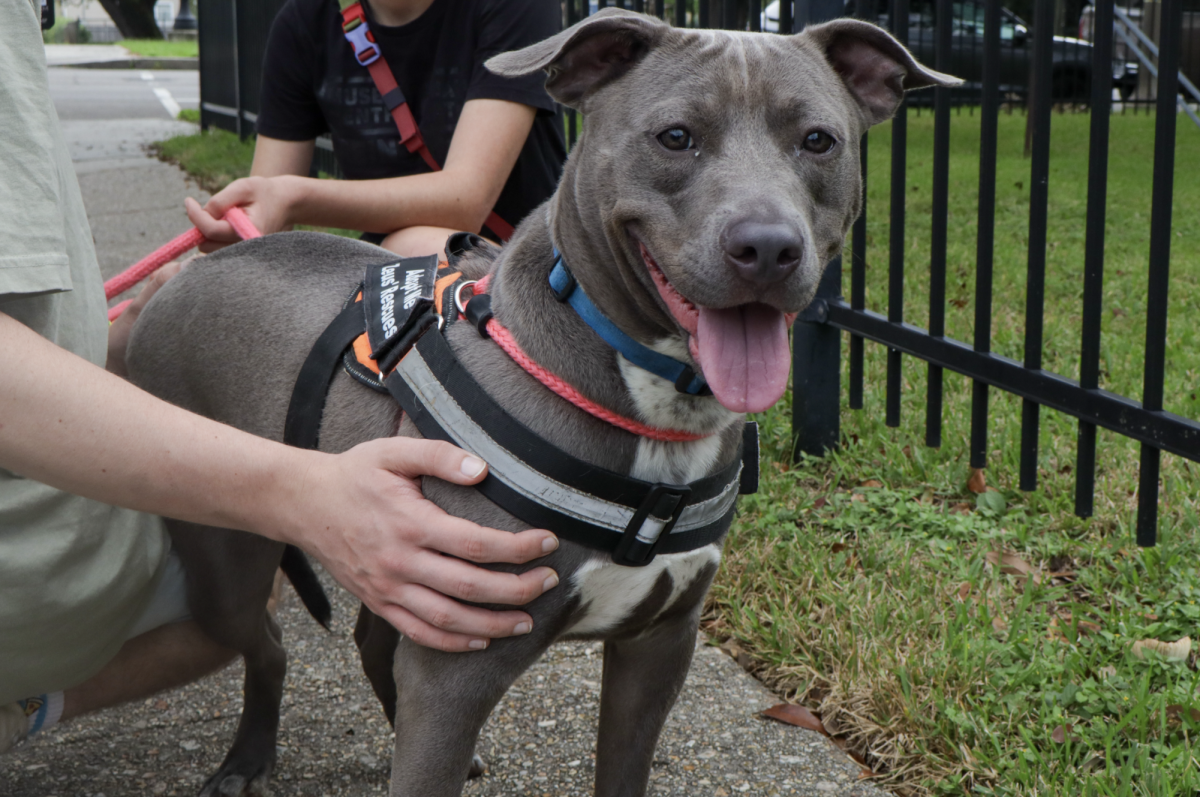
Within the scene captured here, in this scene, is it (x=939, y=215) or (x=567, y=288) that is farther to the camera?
(x=939, y=215)

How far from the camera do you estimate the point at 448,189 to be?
3.10 metres

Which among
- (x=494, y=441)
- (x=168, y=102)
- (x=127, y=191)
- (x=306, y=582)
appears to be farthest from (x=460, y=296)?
(x=168, y=102)

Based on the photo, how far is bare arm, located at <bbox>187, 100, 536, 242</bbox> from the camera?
2991 mm

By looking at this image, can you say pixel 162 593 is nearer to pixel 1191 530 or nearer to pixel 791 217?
pixel 791 217

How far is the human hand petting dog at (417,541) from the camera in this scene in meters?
1.67

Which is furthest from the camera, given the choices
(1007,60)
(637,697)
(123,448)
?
(1007,60)

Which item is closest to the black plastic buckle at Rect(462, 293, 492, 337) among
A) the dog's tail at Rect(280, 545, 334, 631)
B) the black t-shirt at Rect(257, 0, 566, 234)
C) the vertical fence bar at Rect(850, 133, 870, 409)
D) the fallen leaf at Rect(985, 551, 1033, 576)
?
the dog's tail at Rect(280, 545, 334, 631)

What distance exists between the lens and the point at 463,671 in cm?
177

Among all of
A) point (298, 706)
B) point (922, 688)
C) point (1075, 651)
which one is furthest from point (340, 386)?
point (1075, 651)

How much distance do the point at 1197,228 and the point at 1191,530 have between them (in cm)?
503

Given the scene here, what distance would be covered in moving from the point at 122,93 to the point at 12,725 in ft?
67.7

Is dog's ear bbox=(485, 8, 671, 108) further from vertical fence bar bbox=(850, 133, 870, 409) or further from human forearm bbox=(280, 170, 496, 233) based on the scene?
vertical fence bar bbox=(850, 133, 870, 409)

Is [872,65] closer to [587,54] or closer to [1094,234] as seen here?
[587,54]

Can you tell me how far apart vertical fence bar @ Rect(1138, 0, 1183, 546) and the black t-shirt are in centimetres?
160
